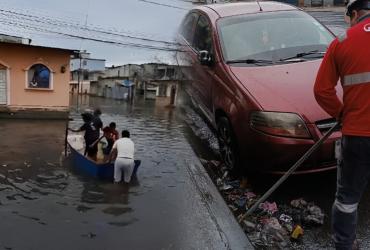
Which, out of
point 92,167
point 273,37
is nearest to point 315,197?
point 273,37

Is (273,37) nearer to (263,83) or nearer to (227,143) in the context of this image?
(263,83)

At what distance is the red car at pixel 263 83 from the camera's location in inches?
190

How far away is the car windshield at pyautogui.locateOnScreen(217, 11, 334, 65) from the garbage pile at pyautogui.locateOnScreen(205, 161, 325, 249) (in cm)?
186

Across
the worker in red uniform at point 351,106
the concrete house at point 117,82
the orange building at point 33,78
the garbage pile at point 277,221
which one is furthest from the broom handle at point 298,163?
the concrete house at point 117,82

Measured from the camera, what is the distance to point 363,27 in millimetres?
3115

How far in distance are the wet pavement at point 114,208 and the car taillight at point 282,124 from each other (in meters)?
1.12

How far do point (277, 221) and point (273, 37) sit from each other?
2.66 m

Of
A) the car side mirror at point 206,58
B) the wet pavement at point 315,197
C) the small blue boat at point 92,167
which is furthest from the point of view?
the small blue boat at point 92,167

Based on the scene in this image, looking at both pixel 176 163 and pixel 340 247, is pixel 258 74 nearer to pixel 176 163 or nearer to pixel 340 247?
pixel 340 247

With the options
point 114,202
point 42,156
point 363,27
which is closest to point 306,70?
point 363,27

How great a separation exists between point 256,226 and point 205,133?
188 inches

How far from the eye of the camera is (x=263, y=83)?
5289 mm

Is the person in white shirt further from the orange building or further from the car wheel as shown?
the orange building

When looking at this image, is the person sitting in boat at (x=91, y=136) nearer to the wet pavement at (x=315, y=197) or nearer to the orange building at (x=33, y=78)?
the wet pavement at (x=315, y=197)
